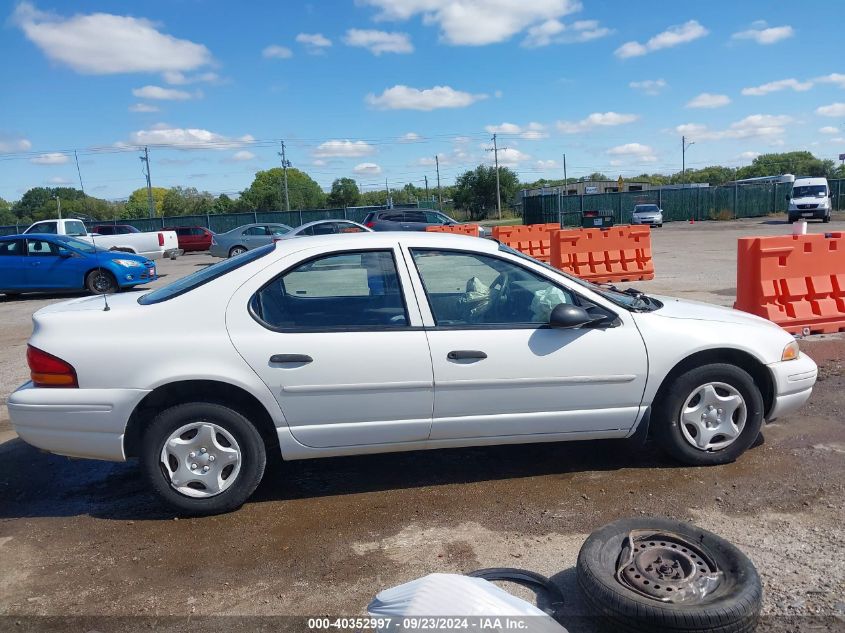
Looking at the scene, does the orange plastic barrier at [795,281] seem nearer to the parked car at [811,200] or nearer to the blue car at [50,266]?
the blue car at [50,266]

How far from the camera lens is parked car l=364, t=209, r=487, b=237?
25531mm

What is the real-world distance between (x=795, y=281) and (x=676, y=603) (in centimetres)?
680

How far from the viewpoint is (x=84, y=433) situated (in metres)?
3.87

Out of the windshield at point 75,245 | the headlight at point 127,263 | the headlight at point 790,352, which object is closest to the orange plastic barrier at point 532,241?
the headlight at point 127,263

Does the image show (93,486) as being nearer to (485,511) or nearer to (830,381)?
(485,511)

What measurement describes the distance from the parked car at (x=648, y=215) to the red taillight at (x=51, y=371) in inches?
1479

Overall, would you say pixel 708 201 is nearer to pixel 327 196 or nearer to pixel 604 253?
pixel 604 253

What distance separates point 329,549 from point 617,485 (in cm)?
184

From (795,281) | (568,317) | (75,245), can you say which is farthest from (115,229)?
(568,317)

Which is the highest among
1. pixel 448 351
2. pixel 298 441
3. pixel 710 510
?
pixel 448 351

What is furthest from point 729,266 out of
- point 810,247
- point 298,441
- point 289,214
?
point 289,214

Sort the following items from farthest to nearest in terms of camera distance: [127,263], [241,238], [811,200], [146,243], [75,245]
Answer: [811,200] → [241,238] → [146,243] → [75,245] → [127,263]

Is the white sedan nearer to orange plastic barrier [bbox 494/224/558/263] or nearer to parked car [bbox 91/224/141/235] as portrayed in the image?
orange plastic barrier [bbox 494/224/558/263]

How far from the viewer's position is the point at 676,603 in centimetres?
270
